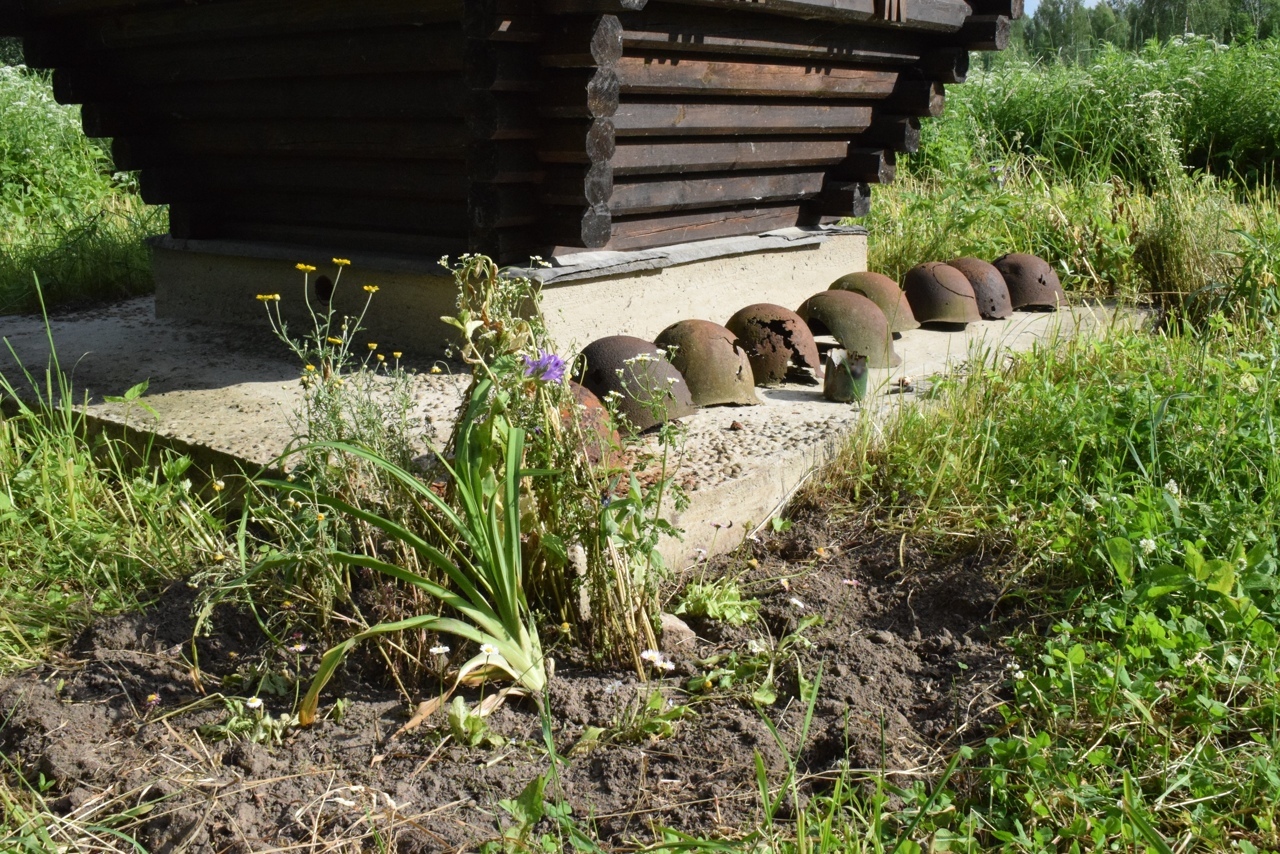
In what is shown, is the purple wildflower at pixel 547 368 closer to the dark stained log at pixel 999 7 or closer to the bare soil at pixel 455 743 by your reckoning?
the bare soil at pixel 455 743

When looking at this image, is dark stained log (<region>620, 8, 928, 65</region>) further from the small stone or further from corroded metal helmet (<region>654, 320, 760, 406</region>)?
the small stone

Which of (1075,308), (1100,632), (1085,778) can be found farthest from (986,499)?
(1075,308)

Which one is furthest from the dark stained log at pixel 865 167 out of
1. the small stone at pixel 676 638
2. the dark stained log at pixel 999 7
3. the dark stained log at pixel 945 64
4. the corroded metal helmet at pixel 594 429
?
the small stone at pixel 676 638

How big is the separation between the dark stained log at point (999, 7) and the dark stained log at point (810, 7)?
1.14 metres

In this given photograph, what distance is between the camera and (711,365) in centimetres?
438

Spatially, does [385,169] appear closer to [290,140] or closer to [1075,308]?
[290,140]

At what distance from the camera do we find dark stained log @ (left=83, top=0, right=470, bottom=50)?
14.9ft

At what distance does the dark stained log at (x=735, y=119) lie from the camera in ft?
16.3

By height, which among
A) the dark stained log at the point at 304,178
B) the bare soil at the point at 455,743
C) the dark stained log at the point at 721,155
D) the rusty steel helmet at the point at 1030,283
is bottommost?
the bare soil at the point at 455,743

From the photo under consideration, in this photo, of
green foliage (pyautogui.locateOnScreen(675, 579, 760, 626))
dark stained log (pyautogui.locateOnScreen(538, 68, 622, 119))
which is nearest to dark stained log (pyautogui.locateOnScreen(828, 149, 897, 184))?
dark stained log (pyautogui.locateOnScreen(538, 68, 622, 119))

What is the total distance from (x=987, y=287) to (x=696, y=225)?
1.62m

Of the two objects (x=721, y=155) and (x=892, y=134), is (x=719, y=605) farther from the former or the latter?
(x=892, y=134)

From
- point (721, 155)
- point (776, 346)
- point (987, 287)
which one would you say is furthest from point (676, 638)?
point (987, 287)

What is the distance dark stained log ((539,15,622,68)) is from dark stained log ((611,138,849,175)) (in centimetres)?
53
